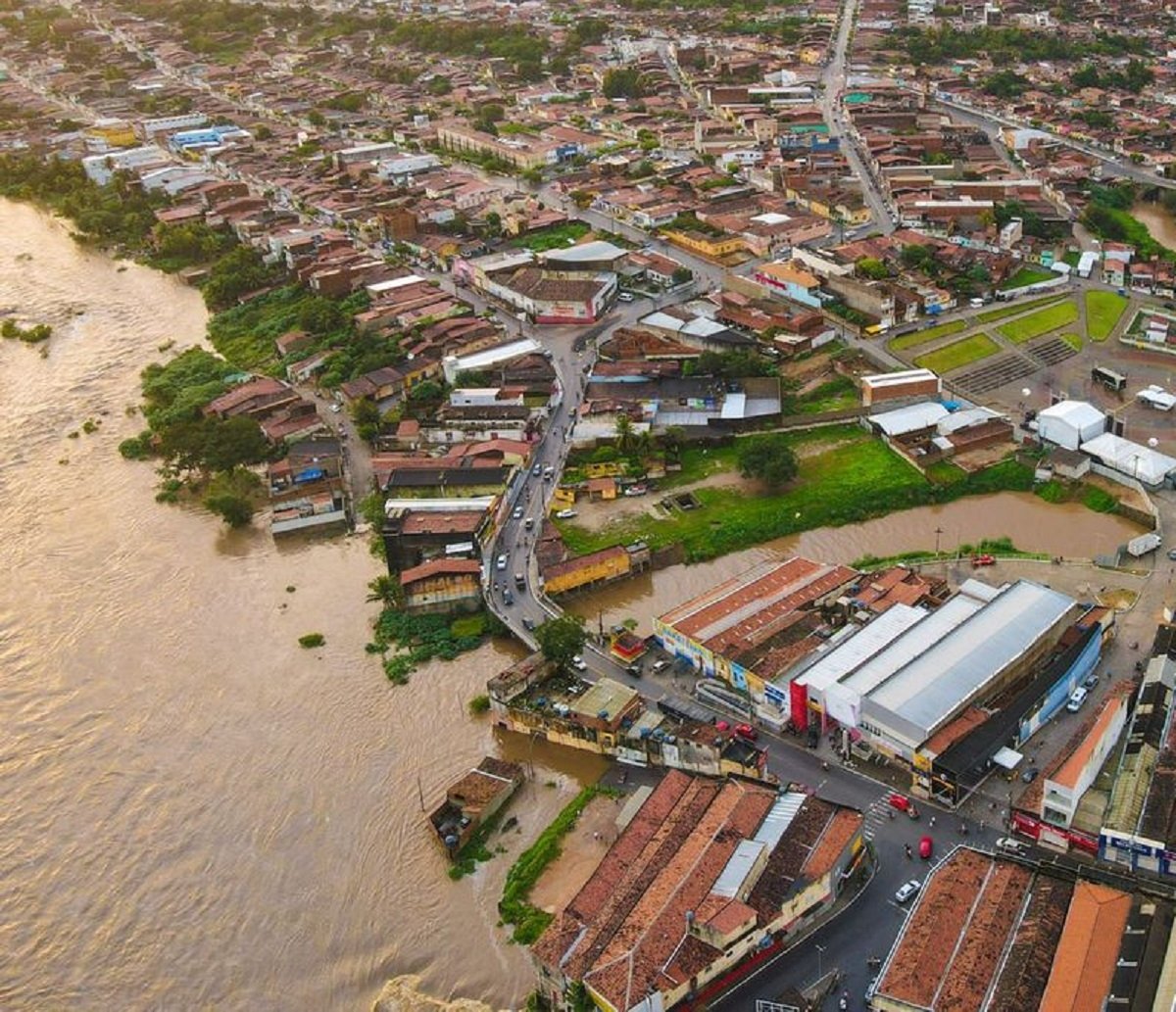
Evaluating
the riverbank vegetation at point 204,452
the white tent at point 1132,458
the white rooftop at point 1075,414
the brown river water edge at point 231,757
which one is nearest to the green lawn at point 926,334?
the white rooftop at point 1075,414

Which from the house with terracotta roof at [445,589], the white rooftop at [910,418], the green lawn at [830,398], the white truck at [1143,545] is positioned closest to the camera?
the white truck at [1143,545]

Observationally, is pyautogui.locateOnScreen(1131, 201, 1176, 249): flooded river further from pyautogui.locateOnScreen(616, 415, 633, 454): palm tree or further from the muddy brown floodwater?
the muddy brown floodwater

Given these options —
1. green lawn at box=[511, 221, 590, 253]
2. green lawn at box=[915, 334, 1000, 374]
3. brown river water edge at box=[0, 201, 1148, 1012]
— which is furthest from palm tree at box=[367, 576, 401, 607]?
green lawn at box=[511, 221, 590, 253]

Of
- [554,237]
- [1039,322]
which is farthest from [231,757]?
[554,237]

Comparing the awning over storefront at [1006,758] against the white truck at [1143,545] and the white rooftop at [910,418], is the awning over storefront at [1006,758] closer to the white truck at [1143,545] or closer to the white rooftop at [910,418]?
the white truck at [1143,545]

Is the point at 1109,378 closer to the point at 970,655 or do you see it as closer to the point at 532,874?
the point at 970,655
